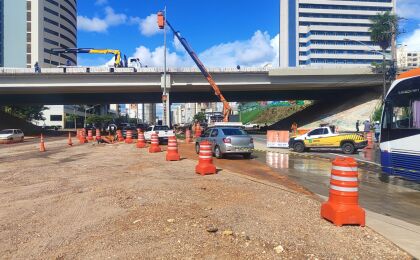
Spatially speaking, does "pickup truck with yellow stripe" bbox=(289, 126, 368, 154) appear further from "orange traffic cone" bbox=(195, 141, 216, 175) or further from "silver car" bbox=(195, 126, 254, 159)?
"orange traffic cone" bbox=(195, 141, 216, 175)

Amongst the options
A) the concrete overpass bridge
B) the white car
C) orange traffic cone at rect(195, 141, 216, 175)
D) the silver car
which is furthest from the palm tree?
orange traffic cone at rect(195, 141, 216, 175)

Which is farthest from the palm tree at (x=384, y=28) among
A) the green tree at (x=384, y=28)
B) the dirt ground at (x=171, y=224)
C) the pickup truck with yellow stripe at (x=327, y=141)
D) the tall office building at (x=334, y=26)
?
the tall office building at (x=334, y=26)

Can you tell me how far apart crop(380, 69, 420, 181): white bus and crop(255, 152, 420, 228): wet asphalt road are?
590 mm

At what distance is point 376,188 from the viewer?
1221 cm

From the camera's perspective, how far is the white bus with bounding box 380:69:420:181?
1206 cm

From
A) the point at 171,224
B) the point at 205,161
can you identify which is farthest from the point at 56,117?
the point at 171,224

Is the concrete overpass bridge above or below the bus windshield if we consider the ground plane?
above

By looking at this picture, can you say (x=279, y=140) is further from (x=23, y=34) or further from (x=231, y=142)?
(x=23, y=34)

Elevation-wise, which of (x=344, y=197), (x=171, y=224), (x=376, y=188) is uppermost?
(x=344, y=197)

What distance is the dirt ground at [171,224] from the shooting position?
19.0 ft

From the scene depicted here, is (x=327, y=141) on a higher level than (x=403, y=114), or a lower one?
lower

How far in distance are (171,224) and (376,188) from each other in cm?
751

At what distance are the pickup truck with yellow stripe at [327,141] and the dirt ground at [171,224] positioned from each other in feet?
45.9

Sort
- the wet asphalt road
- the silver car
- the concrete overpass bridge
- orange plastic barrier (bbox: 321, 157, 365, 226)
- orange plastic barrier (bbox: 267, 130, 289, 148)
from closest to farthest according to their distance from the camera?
orange plastic barrier (bbox: 321, 157, 365, 226) < the wet asphalt road < the silver car < orange plastic barrier (bbox: 267, 130, 289, 148) < the concrete overpass bridge
